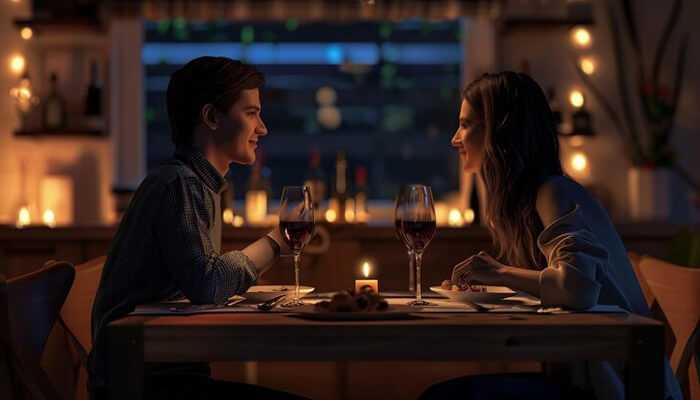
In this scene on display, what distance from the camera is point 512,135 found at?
205 cm

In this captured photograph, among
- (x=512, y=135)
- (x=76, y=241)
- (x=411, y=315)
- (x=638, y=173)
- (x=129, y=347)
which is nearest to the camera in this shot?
(x=129, y=347)

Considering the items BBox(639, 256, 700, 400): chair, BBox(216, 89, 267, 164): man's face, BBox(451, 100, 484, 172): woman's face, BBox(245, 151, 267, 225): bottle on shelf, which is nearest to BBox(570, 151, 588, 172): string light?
BBox(245, 151, 267, 225): bottle on shelf

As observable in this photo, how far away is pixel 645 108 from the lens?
4.40m

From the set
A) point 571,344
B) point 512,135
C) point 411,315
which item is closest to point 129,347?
point 411,315

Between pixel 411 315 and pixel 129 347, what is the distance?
1.50ft

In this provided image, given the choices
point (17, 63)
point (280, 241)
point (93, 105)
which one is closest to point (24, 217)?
point (93, 105)

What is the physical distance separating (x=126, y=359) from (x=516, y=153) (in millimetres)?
916

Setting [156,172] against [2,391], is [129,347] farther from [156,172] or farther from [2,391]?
[156,172]

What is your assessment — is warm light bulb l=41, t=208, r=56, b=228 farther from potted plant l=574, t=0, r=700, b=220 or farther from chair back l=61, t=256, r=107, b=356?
potted plant l=574, t=0, r=700, b=220

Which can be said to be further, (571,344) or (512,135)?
(512,135)

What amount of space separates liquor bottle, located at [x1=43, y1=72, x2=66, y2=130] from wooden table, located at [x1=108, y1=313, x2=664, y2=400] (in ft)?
10.2

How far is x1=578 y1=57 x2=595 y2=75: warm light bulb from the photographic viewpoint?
4.58m

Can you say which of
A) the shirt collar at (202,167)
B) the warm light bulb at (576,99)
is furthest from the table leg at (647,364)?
the warm light bulb at (576,99)

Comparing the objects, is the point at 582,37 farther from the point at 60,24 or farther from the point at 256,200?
the point at 60,24
